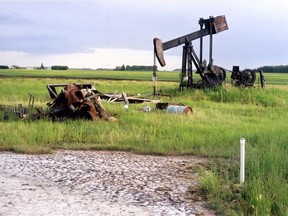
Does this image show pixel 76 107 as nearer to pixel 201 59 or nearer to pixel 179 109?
pixel 179 109

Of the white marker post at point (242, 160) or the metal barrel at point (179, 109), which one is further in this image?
the metal barrel at point (179, 109)

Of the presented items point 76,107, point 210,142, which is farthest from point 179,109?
point 210,142

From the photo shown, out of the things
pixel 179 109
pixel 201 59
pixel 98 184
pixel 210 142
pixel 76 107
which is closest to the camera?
pixel 98 184

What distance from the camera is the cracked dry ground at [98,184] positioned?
5.71 metres

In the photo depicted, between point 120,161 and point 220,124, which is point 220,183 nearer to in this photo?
point 120,161

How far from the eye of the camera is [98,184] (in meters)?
6.83

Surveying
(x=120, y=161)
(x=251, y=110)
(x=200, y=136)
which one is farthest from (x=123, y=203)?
(x=251, y=110)

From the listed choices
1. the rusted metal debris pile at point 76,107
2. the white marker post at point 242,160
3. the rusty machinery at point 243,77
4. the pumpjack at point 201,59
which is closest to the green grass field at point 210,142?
the white marker post at point 242,160

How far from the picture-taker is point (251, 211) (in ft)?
18.1

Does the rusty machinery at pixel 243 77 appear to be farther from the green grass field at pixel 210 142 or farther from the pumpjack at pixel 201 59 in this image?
the green grass field at pixel 210 142

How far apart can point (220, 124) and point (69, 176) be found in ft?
21.5

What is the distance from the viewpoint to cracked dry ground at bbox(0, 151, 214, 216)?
571 centimetres

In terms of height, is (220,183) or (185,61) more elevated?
(185,61)

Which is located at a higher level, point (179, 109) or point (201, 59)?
point (201, 59)
